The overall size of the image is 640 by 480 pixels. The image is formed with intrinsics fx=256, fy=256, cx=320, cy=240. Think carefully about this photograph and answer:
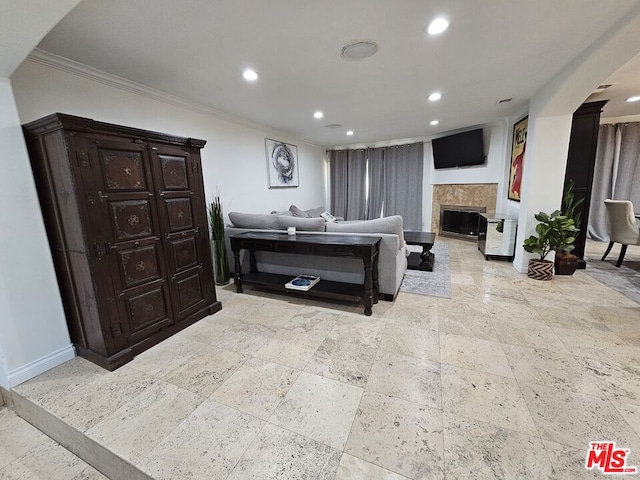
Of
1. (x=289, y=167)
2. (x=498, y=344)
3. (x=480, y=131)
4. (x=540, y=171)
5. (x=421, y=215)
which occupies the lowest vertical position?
(x=498, y=344)

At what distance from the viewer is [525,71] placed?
2588 millimetres

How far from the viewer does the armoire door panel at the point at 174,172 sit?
2.12 m

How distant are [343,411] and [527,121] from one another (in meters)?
4.44

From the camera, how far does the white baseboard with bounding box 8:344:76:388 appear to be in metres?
1.68

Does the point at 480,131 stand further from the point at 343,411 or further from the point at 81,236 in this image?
the point at 81,236

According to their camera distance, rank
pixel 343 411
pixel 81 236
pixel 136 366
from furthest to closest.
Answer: pixel 136 366 → pixel 81 236 → pixel 343 411

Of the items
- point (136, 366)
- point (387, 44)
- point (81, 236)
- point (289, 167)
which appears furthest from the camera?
point (289, 167)

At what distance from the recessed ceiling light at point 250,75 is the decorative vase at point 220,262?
1.90m

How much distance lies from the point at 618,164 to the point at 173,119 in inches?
312

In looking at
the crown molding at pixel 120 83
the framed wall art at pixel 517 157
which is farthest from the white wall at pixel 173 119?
the framed wall art at pixel 517 157

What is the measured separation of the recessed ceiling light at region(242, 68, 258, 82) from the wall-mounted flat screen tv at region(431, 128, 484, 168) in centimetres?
445

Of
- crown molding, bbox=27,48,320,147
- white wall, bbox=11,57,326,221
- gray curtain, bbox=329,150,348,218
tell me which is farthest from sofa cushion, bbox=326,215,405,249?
gray curtain, bbox=329,150,348,218

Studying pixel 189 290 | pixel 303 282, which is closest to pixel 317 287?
pixel 303 282

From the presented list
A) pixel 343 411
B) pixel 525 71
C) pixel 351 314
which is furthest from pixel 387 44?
pixel 343 411
